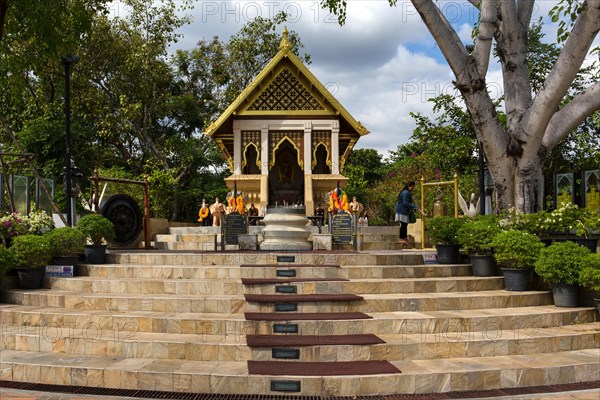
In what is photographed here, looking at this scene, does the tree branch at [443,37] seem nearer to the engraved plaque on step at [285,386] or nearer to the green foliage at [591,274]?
the green foliage at [591,274]

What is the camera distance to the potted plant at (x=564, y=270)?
29.1 feet

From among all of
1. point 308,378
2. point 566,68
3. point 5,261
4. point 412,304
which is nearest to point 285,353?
point 308,378

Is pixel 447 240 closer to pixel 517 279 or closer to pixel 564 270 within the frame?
pixel 517 279

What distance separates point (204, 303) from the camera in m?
8.45

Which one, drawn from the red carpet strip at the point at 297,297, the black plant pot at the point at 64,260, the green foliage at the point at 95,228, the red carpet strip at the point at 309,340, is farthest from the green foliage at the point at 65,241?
the red carpet strip at the point at 309,340

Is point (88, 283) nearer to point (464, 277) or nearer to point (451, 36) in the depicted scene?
point (464, 277)

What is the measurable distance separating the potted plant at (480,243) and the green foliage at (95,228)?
23.1 ft

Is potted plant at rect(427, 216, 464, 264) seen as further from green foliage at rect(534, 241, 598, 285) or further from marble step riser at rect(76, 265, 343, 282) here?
marble step riser at rect(76, 265, 343, 282)

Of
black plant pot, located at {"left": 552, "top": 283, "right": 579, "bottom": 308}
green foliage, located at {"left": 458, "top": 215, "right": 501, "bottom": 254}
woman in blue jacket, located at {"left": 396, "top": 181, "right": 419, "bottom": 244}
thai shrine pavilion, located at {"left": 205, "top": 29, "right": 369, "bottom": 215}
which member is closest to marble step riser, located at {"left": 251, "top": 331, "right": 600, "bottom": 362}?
black plant pot, located at {"left": 552, "top": 283, "right": 579, "bottom": 308}

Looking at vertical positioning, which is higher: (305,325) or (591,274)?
(591,274)

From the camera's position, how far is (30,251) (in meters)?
10.1

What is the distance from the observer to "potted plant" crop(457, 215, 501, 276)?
10234mm

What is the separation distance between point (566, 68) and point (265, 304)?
698 cm

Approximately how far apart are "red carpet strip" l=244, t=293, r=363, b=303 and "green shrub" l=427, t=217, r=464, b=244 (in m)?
2.99
